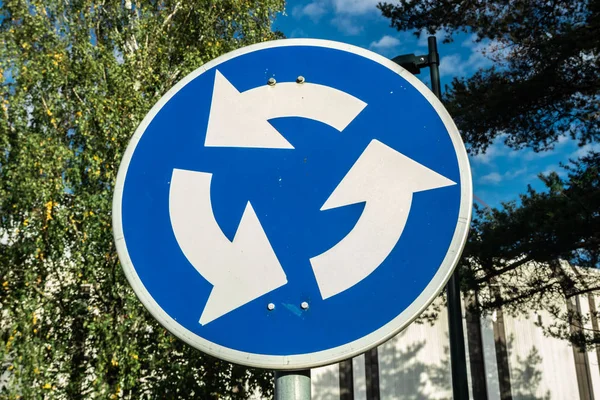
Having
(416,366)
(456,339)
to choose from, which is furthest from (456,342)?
(416,366)

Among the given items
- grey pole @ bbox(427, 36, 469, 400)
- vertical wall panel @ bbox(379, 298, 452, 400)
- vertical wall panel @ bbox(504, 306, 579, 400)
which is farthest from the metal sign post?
vertical wall panel @ bbox(504, 306, 579, 400)

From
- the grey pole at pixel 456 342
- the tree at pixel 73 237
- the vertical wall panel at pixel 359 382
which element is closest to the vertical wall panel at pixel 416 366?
the vertical wall panel at pixel 359 382

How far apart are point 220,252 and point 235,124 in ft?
1.13

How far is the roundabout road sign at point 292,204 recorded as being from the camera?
3.93 ft

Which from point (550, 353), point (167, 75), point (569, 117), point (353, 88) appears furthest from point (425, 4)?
point (550, 353)

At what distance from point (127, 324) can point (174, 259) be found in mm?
8356

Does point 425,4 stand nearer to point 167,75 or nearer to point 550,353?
point 167,75

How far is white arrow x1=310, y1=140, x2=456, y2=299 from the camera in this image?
1228mm

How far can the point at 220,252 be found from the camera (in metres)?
1.26

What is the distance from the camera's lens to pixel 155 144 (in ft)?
4.75

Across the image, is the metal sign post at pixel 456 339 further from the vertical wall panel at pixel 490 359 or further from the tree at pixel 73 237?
the vertical wall panel at pixel 490 359

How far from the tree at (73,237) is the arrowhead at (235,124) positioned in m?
8.17

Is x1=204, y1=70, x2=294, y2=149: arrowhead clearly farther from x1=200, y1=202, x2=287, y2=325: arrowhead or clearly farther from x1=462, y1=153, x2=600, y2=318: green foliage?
x1=462, y1=153, x2=600, y2=318: green foliage

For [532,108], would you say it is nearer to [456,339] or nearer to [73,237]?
[456,339]
